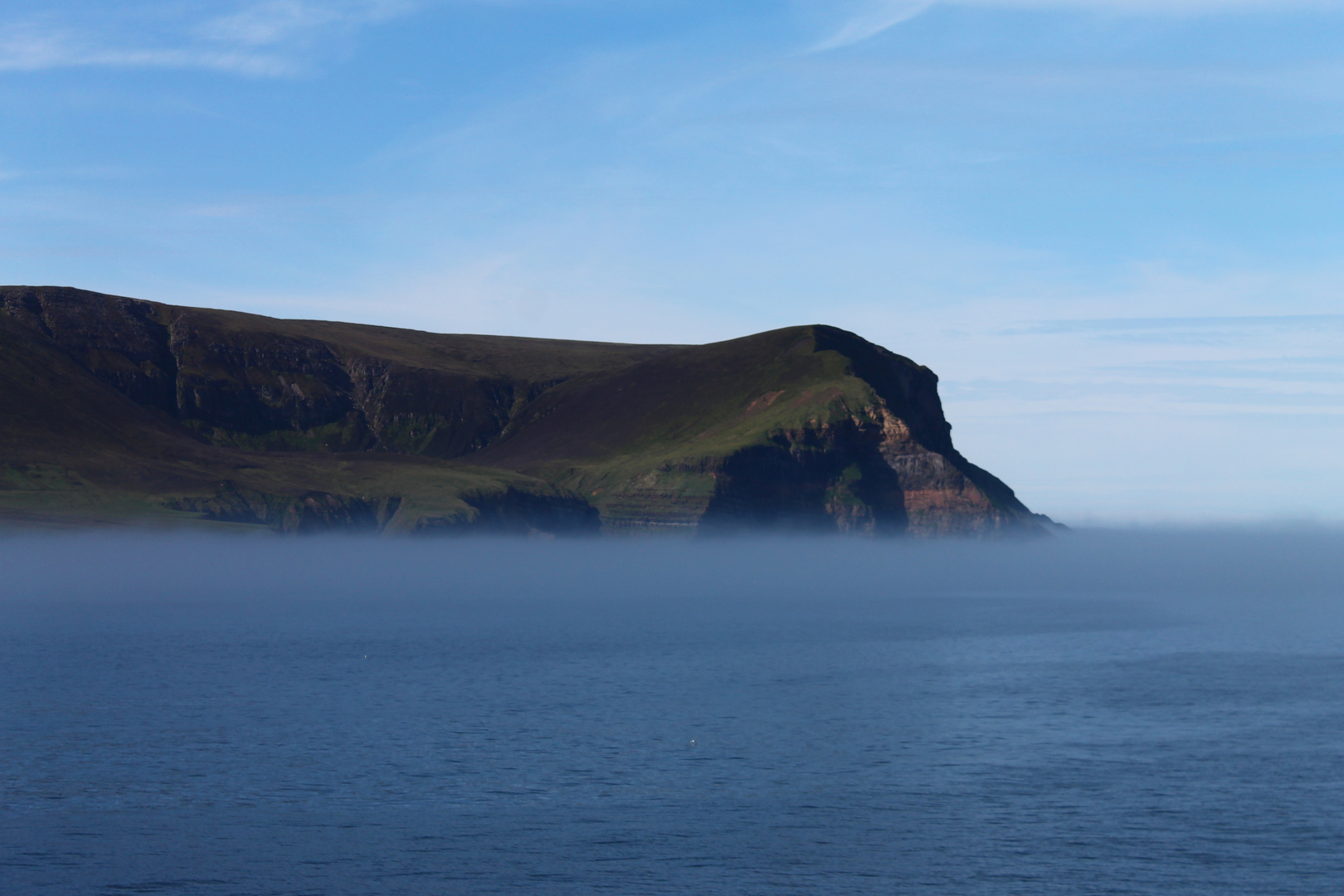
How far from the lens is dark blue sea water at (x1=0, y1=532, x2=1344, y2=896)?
163 ft

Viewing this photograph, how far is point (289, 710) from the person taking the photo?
276 feet

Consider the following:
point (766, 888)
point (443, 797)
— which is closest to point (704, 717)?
point (443, 797)

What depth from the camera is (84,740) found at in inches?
2832

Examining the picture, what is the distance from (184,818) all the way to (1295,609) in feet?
534

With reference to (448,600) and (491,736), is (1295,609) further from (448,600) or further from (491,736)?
(491,736)

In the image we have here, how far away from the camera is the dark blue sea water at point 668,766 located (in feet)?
163

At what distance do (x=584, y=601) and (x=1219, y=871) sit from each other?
455 feet

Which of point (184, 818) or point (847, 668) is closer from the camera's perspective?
point (184, 818)

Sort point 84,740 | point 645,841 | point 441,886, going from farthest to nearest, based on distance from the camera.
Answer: point 84,740 < point 645,841 < point 441,886

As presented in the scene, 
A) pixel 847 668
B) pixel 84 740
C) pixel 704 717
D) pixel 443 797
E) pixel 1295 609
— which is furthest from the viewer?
pixel 1295 609

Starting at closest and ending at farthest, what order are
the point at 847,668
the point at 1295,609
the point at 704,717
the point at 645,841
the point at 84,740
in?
the point at 645,841 → the point at 84,740 → the point at 704,717 → the point at 847,668 → the point at 1295,609

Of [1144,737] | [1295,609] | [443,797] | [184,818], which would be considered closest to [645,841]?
[443,797]

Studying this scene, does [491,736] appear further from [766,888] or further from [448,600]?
[448,600]

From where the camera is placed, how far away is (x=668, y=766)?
6675cm
